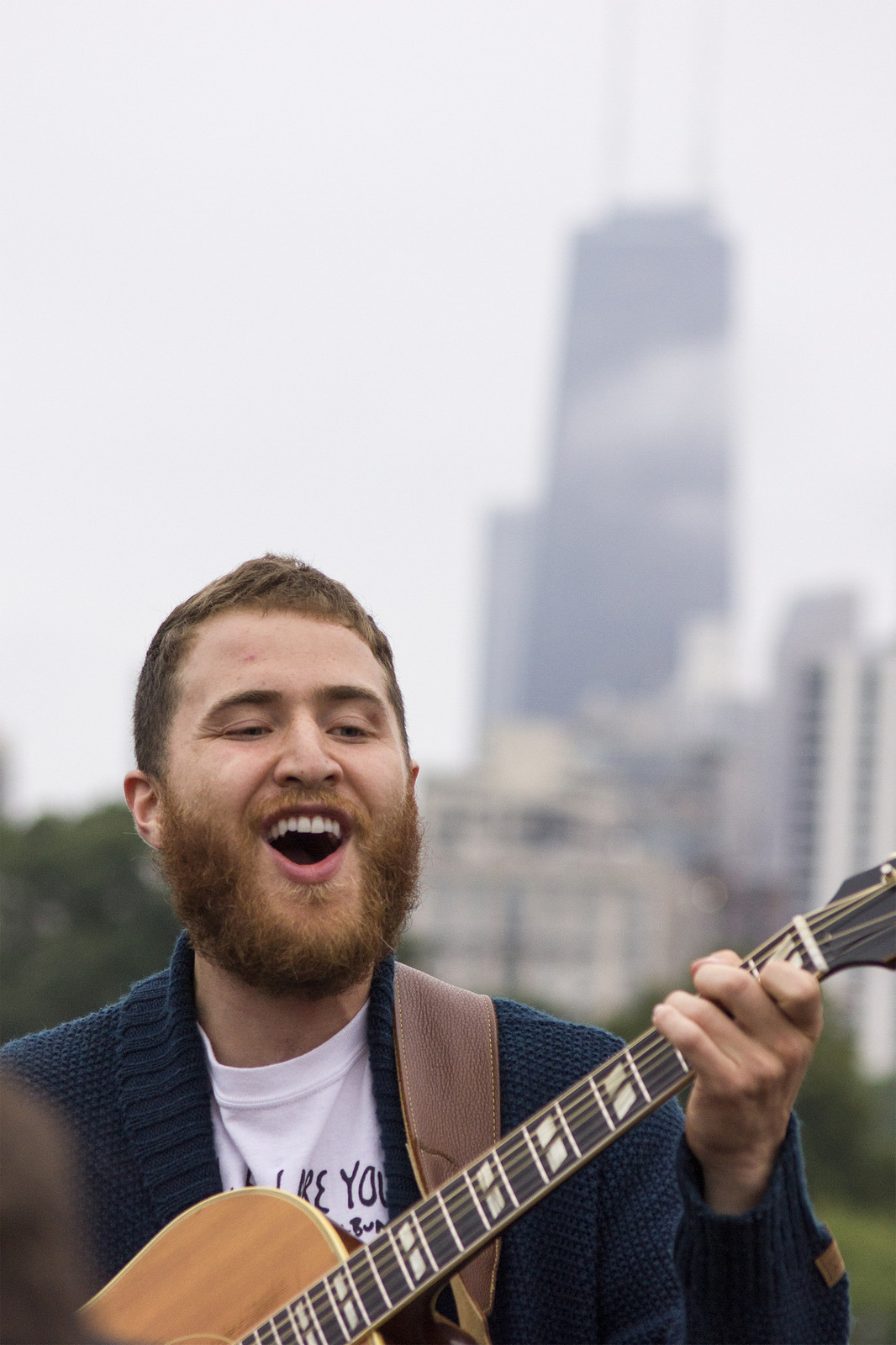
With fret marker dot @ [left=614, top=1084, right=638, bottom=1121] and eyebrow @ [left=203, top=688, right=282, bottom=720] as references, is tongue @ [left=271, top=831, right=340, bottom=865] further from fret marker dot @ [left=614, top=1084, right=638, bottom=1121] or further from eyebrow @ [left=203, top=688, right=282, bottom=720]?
fret marker dot @ [left=614, top=1084, right=638, bottom=1121]

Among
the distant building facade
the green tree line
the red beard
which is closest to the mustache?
the red beard

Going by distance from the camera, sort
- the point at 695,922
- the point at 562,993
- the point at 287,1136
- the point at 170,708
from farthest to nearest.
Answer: the point at 695,922, the point at 562,993, the point at 170,708, the point at 287,1136

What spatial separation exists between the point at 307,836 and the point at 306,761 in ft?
0.77

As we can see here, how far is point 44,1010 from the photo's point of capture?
51.2 meters

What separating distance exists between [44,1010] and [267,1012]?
1936 inches

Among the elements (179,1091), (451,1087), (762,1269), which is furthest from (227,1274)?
(762,1269)

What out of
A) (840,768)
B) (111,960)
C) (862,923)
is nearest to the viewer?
(862,923)

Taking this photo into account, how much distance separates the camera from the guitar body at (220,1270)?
11.8 ft

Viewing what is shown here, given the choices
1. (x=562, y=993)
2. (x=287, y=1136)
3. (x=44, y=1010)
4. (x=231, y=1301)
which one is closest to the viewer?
(x=231, y=1301)

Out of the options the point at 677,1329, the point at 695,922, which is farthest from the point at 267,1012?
the point at 695,922

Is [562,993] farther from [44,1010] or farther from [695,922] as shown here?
[44,1010]

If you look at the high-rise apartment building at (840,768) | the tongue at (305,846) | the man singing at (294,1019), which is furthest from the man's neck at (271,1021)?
the high-rise apartment building at (840,768)

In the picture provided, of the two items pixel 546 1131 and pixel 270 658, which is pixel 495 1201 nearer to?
pixel 546 1131

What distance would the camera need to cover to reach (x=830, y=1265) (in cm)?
337
